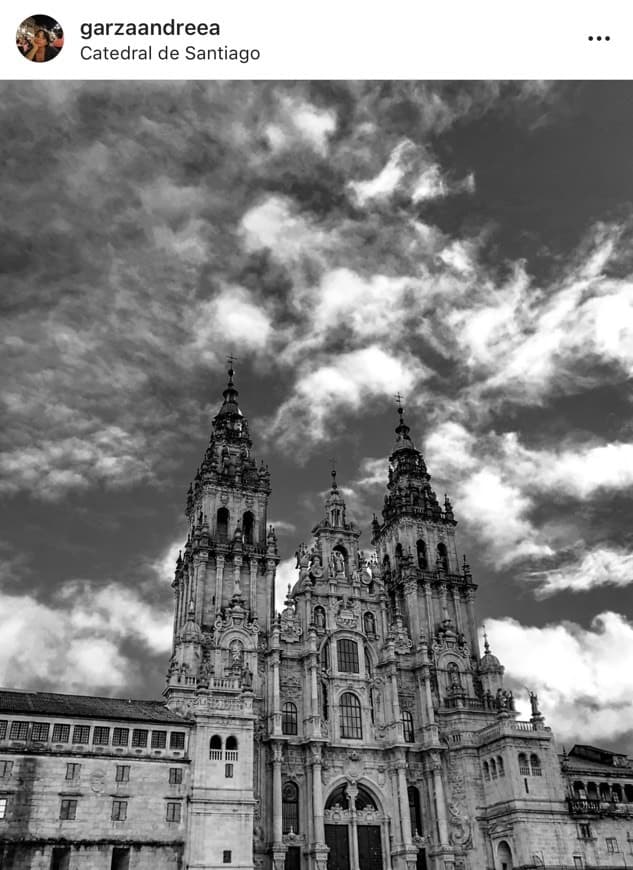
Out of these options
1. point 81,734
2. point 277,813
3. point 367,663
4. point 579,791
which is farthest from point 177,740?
point 579,791

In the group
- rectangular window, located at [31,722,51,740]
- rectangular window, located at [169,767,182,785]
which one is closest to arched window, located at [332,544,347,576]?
rectangular window, located at [169,767,182,785]

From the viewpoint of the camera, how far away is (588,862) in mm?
58156

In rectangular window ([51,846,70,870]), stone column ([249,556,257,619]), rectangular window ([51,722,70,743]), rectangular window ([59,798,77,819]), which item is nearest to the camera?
rectangular window ([51,846,70,870])

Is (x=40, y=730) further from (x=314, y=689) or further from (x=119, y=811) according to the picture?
(x=314, y=689)

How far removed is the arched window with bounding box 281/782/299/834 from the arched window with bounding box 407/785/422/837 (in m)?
9.92

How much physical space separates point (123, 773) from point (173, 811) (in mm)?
4072

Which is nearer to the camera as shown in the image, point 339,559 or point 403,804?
point 403,804

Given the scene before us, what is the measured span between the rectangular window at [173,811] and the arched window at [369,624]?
2496cm

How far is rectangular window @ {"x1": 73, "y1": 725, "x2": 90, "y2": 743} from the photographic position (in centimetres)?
4841

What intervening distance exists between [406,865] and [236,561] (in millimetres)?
27235

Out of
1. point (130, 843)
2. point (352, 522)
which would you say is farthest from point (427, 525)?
point (130, 843)

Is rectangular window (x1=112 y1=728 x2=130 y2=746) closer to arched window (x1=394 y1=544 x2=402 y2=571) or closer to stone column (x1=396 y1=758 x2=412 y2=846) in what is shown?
stone column (x1=396 y1=758 x2=412 y2=846)

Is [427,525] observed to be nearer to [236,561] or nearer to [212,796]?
[236,561]

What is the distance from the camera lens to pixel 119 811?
156 feet
